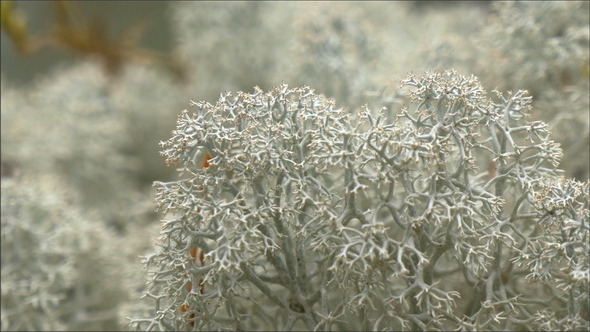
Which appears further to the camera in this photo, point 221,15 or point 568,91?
point 221,15

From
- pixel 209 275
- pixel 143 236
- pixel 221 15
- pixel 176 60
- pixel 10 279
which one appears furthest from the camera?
pixel 176 60

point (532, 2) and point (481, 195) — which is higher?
point (532, 2)

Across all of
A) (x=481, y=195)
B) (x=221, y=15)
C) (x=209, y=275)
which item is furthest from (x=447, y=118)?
(x=221, y=15)

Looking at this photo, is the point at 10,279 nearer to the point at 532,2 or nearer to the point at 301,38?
the point at 301,38

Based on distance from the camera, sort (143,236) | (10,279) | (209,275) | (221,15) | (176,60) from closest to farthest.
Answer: (209,275), (10,279), (143,236), (221,15), (176,60)

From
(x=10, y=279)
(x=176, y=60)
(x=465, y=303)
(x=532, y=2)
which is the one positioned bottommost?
(x=465, y=303)

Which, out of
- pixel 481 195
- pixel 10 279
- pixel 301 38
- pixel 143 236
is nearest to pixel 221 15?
pixel 301 38

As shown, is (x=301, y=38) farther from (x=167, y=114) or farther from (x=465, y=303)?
(x=465, y=303)
